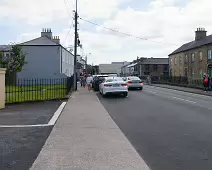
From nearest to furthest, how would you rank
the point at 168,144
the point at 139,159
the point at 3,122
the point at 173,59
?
the point at 139,159 → the point at 168,144 → the point at 3,122 → the point at 173,59

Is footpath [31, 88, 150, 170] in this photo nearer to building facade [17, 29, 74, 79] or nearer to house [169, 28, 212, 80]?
house [169, 28, 212, 80]

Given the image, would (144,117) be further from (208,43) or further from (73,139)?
(208,43)

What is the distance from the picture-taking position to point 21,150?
6.21 metres

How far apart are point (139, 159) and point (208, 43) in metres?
40.0

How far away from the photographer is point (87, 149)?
6277 mm

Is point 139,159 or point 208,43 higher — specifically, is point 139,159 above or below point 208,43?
below

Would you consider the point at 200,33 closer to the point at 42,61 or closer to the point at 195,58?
the point at 195,58

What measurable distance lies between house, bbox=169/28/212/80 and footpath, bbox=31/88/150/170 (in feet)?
107

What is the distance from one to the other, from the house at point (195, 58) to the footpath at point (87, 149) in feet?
107

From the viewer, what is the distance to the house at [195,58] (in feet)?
141

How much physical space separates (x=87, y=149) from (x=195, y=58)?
4417 centimetres

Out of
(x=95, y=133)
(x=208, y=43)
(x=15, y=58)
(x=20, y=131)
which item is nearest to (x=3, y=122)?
(x=20, y=131)

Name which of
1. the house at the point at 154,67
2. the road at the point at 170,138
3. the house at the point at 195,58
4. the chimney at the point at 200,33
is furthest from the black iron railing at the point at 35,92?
the house at the point at 154,67

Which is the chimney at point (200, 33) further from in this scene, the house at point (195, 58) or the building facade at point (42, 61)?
the building facade at point (42, 61)
